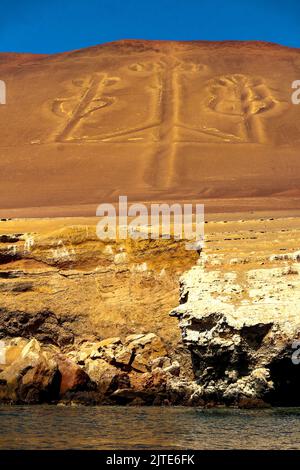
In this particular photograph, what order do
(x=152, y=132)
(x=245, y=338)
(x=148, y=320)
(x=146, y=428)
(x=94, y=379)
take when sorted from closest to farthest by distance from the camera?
(x=146, y=428) → (x=245, y=338) → (x=94, y=379) → (x=148, y=320) → (x=152, y=132)

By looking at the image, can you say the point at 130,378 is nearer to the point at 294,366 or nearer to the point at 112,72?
the point at 294,366

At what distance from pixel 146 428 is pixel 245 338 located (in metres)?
2.96

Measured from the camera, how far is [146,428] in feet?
48.9

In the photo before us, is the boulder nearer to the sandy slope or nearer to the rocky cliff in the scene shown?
the rocky cliff

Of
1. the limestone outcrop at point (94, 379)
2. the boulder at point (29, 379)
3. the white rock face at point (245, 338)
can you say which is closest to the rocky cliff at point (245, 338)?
the white rock face at point (245, 338)

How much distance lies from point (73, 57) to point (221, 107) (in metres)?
32.4

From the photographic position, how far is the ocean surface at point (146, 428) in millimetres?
13484

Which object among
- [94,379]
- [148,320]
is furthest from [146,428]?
[148,320]

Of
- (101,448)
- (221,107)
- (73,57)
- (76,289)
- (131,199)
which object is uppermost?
(73,57)

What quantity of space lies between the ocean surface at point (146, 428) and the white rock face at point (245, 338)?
52cm

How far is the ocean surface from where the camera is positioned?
13484mm

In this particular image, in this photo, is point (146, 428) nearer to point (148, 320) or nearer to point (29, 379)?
point (29, 379)

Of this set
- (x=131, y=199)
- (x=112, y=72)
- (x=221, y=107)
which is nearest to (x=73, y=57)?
(x=112, y=72)

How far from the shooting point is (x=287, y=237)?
21422 millimetres
